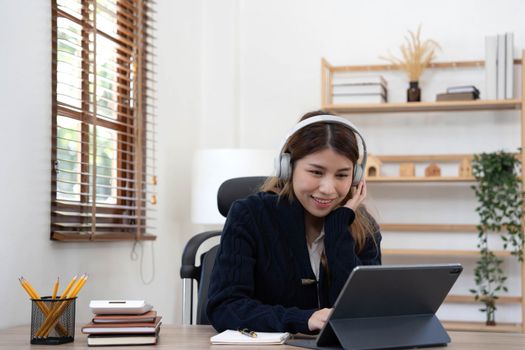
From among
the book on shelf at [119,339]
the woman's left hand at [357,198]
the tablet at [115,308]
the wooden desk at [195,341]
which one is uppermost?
the woman's left hand at [357,198]

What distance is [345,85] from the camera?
4.11 metres

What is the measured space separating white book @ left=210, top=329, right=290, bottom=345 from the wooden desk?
22mm

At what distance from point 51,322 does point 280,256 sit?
56 centimetres

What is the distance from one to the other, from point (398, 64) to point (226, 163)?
3.80 ft

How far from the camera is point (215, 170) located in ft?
11.9

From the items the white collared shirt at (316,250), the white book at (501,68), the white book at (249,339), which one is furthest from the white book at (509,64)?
the white book at (249,339)

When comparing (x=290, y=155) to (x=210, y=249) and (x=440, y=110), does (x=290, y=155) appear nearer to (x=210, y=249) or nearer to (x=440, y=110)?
(x=210, y=249)

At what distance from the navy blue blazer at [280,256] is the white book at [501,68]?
7.20ft

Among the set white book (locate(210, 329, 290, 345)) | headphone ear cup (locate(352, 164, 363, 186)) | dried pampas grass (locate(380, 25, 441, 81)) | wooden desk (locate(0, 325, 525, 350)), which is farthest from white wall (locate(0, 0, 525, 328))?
white book (locate(210, 329, 290, 345))

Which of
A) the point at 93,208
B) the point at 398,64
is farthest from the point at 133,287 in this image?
the point at 398,64

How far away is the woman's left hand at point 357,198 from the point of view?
2023 mm

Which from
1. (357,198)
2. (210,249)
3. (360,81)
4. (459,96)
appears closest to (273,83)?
(360,81)

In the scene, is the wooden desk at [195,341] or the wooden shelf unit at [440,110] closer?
the wooden desk at [195,341]

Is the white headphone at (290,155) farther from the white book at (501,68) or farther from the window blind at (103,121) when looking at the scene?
the white book at (501,68)
